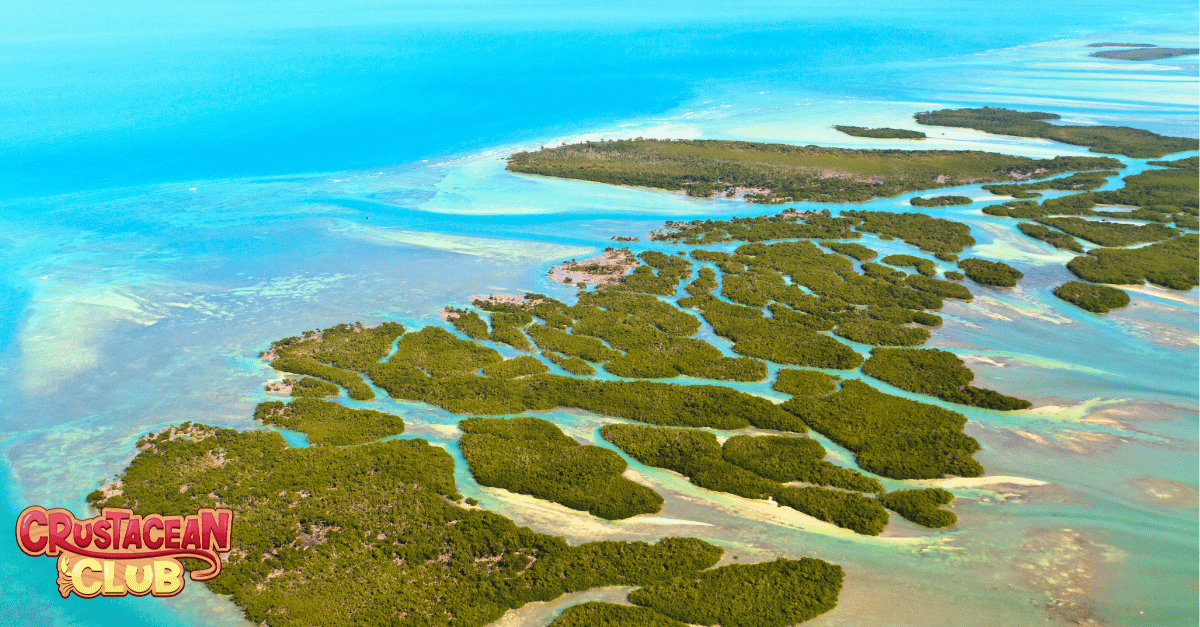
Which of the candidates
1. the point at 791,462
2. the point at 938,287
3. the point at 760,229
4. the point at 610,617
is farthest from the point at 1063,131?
the point at 610,617

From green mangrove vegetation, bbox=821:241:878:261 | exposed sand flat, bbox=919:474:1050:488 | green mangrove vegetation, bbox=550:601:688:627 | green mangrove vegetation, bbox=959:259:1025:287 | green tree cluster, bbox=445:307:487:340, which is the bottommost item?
green mangrove vegetation, bbox=550:601:688:627

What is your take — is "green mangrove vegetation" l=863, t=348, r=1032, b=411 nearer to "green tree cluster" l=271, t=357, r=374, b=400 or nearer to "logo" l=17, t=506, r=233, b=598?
"green tree cluster" l=271, t=357, r=374, b=400

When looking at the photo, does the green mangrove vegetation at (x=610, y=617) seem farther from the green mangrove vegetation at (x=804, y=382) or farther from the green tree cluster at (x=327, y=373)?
the green tree cluster at (x=327, y=373)

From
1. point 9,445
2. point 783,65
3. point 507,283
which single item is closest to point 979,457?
point 507,283

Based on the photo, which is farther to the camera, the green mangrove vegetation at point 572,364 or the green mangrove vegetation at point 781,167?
the green mangrove vegetation at point 781,167

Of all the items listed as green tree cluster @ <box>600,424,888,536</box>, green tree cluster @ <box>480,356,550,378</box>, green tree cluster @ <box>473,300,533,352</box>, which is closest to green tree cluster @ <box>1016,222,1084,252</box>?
green tree cluster @ <box>600,424,888,536</box>

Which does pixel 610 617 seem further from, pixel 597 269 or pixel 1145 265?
pixel 1145 265

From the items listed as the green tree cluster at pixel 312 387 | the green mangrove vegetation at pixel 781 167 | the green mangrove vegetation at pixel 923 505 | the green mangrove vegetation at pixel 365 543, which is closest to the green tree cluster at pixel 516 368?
the green mangrove vegetation at pixel 365 543
